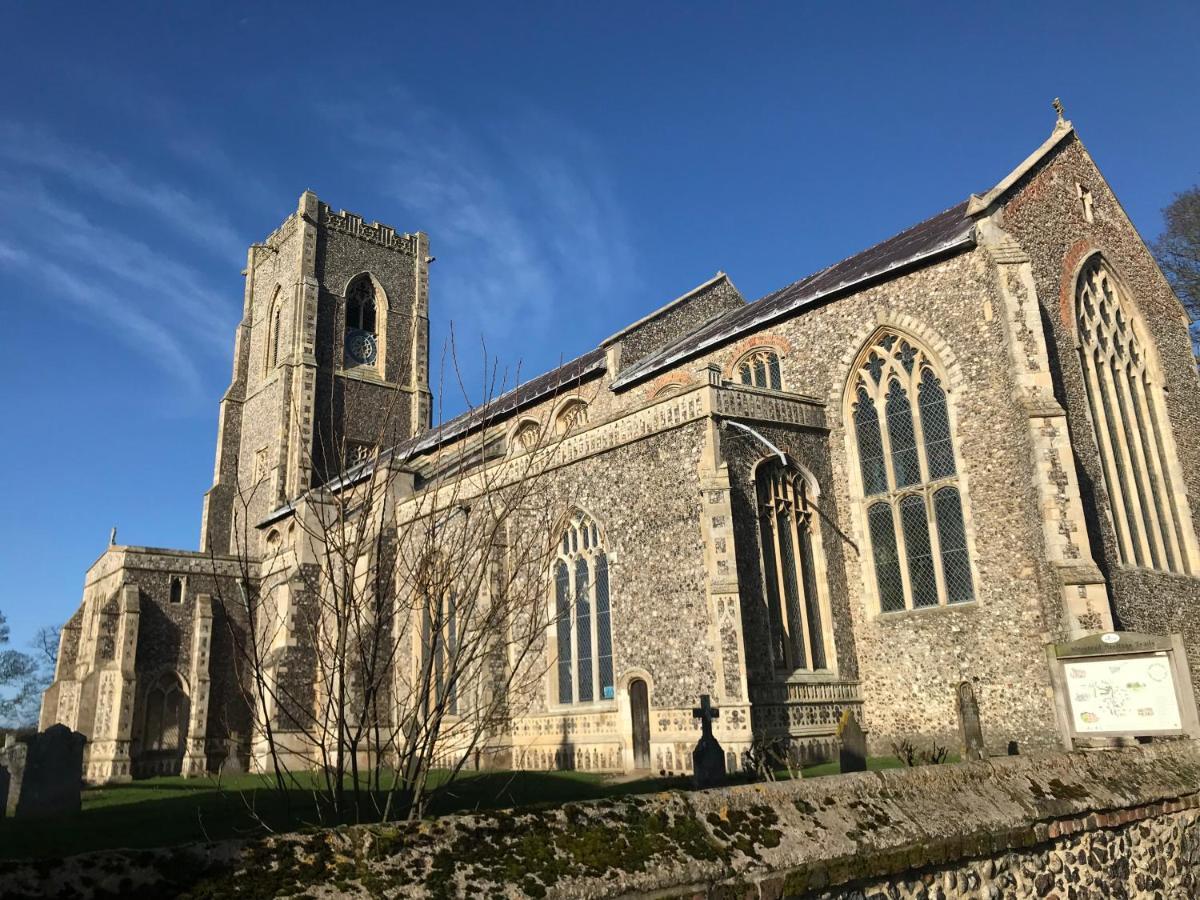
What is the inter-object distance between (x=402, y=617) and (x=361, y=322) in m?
24.7

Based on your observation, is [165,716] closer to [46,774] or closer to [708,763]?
[46,774]

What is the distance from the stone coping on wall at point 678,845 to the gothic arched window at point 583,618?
12.5 metres

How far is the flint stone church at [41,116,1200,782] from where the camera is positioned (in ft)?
49.4

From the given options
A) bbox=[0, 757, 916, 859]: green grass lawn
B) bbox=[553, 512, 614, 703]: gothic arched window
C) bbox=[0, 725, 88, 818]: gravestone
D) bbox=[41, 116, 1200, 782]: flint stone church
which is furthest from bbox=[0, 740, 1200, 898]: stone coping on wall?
bbox=[0, 725, 88, 818]: gravestone

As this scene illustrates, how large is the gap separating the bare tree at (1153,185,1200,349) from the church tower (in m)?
27.6

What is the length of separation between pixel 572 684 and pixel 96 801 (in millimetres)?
9070

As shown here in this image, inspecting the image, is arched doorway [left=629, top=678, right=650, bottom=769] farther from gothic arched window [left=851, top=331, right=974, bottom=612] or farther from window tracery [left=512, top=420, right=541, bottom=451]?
window tracery [left=512, top=420, right=541, bottom=451]

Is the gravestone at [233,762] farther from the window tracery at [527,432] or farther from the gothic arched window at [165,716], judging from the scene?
the window tracery at [527,432]

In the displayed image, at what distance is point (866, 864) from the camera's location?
157 inches

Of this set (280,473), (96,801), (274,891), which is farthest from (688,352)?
(280,473)

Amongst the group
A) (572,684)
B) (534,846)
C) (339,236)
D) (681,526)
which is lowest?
(534,846)

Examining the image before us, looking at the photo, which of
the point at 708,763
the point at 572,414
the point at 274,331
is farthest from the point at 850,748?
the point at 274,331

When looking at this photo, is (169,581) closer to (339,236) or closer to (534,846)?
(339,236)

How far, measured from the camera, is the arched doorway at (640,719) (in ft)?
53.5
